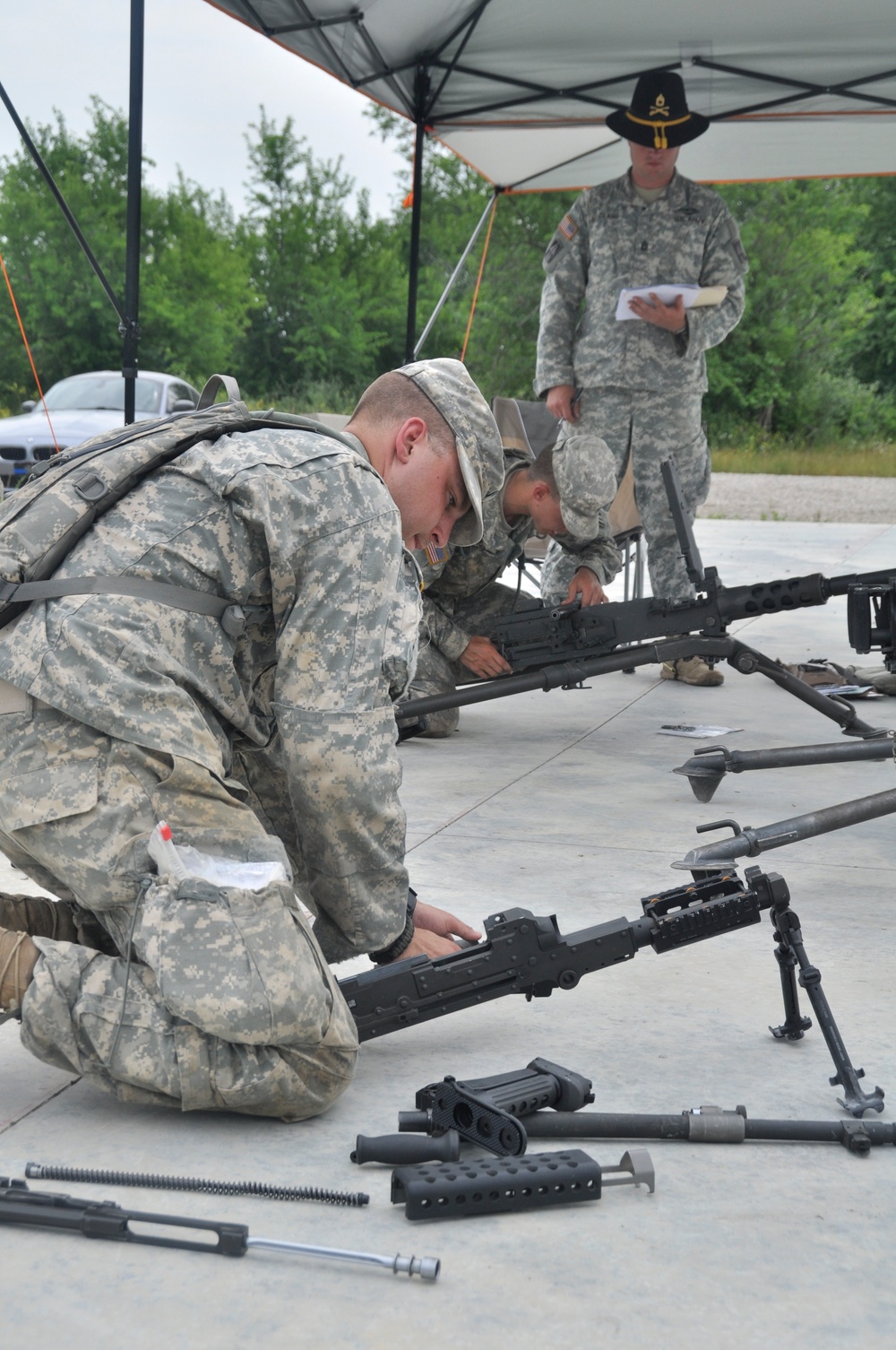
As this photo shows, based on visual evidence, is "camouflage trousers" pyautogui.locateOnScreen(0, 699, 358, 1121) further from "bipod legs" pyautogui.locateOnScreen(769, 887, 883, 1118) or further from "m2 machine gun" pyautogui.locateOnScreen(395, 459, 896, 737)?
"m2 machine gun" pyautogui.locateOnScreen(395, 459, 896, 737)

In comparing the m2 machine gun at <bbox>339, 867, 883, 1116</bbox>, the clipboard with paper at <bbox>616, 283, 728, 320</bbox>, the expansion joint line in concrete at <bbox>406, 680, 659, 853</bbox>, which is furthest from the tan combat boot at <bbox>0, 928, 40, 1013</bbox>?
the clipboard with paper at <bbox>616, 283, 728, 320</bbox>

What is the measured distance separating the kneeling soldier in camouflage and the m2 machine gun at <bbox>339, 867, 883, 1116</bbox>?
0.30 feet

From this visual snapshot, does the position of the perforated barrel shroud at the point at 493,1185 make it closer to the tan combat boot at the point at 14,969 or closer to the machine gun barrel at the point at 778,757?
the tan combat boot at the point at 14,969

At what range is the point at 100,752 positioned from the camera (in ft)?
7.00

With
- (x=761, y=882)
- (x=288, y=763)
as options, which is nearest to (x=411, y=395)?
(x=288, y=763)

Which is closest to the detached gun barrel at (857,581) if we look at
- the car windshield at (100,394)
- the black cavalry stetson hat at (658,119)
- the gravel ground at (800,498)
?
the black cavalry stetson hat at (658,119)

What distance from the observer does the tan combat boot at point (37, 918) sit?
2.38 meters

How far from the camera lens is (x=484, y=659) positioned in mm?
4828

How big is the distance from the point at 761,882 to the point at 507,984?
455mm

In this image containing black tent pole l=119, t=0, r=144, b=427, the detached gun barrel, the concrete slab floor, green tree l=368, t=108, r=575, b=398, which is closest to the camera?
the concrete slab floor

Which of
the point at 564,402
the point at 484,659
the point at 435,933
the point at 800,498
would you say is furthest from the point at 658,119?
the point at 800,498

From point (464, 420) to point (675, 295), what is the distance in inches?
138

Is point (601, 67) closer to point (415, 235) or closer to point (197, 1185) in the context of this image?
point (415, 235)

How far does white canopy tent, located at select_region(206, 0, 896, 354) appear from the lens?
22.2ft
